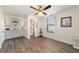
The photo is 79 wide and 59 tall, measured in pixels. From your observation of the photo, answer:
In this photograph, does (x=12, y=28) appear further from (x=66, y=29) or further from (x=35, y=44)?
(x=66, y=29)

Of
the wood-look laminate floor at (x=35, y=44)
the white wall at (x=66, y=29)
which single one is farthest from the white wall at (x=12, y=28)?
the white wall at (x=66, y=29)

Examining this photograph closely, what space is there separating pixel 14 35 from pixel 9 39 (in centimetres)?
18

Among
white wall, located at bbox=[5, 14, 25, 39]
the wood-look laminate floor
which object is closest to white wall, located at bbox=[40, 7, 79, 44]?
the wood-look laminate floor

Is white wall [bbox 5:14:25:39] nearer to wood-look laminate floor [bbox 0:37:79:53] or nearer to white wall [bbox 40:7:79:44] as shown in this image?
wood-look laminate floor [bbox 0:37:79:53]

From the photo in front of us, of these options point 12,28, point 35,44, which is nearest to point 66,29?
point 35,44

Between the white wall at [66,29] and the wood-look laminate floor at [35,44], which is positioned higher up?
the white wall at [66,29]

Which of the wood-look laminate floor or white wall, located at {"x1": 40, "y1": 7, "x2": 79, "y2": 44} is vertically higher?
white wall, located at {"x1": 40, "y1": 7, "x2": 79, "y2": 44}

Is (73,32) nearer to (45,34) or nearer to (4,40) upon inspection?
(45,34)

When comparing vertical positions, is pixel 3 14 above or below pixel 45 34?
above

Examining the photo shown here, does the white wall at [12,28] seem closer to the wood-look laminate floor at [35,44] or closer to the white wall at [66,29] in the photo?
the wood-look laminate floor at [35,44]

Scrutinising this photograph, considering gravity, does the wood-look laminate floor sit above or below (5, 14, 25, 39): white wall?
below

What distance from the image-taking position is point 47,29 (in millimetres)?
3039

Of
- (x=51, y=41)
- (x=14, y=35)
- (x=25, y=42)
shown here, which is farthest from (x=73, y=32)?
(x=14, y=35)

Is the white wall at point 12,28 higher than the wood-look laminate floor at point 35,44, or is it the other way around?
the white wall at point 12,28
